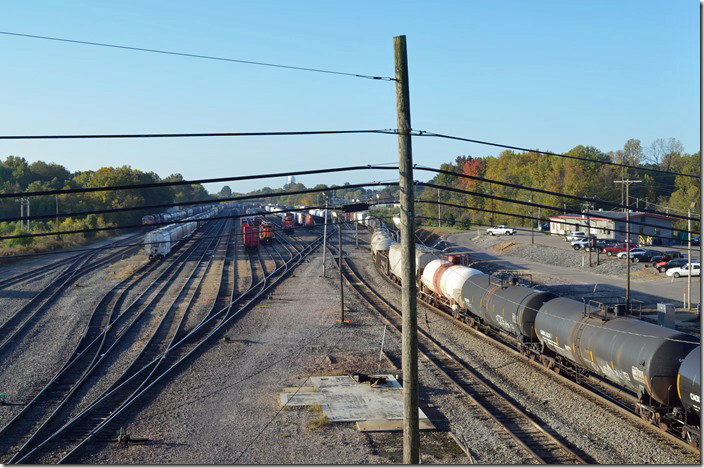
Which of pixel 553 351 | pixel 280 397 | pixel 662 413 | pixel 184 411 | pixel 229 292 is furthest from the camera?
pixel 229 292

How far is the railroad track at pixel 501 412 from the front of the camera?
1653 centimetres

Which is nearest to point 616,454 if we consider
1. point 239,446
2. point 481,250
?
point 239,446

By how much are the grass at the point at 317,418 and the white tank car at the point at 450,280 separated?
486 inches

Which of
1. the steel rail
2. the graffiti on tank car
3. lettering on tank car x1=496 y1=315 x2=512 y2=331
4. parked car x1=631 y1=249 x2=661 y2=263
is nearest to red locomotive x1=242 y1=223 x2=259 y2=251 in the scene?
the steel rail

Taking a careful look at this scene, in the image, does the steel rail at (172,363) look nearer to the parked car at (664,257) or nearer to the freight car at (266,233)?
the freight car at (266,233)

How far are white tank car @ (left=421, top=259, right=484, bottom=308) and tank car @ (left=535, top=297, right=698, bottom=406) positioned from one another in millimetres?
8238

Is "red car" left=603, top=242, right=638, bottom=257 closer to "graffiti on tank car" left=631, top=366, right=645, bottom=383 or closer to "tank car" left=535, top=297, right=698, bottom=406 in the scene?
"tank car" left=535, top=297, right=698, bottom=406

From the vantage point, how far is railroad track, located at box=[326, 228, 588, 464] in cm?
1653

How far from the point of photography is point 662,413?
17.4 m

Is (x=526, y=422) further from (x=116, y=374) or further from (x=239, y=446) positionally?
(x=116, y=374)

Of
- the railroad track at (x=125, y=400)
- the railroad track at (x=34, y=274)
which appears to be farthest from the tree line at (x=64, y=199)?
the railroad track at (x=125, y=400)

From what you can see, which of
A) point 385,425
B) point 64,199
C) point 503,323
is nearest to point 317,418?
point 385,425

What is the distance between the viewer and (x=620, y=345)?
18.4 metres

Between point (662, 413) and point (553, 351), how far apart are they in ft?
21.4
